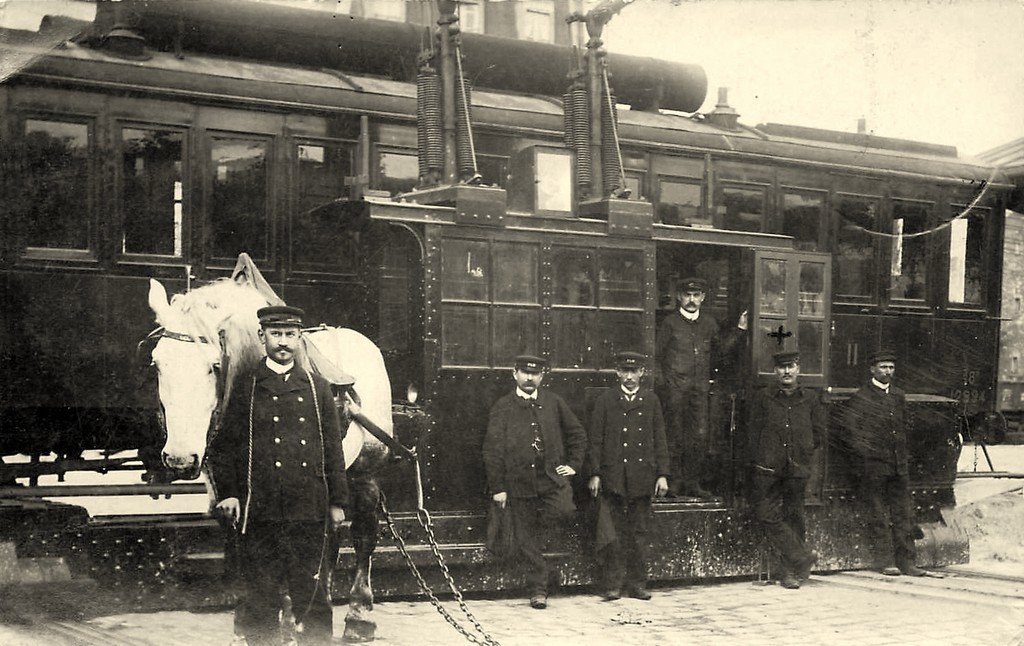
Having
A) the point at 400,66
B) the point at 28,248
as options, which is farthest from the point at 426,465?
the point at 400,66

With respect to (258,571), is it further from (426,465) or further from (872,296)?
(872,296)

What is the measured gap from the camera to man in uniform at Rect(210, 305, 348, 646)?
6137mm

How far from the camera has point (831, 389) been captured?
39.3 feet

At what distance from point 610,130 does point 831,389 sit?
384 cm

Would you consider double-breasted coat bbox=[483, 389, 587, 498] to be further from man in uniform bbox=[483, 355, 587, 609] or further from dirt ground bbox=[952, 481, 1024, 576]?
dirt ground bbox=[952, 481, 1024, 576]

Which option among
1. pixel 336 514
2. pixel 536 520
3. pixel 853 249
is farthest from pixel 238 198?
pixel 853 249

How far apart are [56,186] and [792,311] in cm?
646

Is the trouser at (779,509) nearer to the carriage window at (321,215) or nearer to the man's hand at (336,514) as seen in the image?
the carriage window at (321,215)

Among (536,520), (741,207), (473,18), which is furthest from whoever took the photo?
(473,18)

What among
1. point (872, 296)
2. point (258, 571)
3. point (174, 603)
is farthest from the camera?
point (872, 296)

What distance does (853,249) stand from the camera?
42.8 ft

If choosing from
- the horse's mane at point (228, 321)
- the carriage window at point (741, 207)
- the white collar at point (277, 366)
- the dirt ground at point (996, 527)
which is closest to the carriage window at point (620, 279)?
the carriage window at point (741, 207)

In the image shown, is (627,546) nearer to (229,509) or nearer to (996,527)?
(229,509)

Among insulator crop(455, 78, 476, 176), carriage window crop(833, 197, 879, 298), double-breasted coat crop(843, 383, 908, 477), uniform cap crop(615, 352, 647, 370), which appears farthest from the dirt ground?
insulator crop(455, 78, 476, 176)
